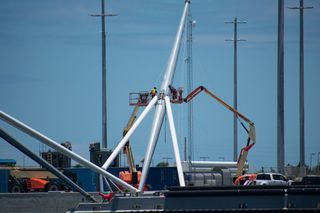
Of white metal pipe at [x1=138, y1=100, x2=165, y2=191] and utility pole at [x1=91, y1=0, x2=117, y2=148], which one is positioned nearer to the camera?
white metal pipe at [x1=138, y1=100, x2=165, y2=191]

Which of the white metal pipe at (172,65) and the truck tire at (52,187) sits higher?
the white metal pipe at (172,65)

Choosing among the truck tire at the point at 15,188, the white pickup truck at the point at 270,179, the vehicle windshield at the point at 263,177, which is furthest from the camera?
the truck tire at the point at 15,188

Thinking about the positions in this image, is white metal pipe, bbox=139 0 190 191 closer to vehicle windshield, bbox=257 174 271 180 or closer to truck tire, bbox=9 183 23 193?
vehicle windshield, bbox=257 174 271 180

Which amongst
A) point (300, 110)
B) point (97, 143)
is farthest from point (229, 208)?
point (300, 110)

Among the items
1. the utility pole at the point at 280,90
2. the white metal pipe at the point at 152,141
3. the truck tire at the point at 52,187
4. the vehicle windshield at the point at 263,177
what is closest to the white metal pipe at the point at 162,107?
the white metal pipe at the point at 152,141

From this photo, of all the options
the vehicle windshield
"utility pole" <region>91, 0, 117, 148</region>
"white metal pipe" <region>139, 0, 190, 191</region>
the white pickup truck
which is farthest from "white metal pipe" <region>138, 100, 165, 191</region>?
"utility pole" <region>91, 0, 117, 148</region>

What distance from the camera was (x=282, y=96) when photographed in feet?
221

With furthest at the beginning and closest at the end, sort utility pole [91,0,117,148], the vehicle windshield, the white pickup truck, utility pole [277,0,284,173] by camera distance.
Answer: utility pole [91,0,117,148], the vehicle windshield, the white pickup truck, utility pole [277,0,284,173]

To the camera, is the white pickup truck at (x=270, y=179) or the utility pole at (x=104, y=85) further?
the utility pole at (x=104, y=85)

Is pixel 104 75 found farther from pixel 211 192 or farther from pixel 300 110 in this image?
pixel 211 192

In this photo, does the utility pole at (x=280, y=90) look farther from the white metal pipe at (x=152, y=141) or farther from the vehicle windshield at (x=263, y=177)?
the white metal pipe at (x=152, y=141)

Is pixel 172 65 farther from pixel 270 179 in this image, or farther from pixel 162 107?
pixel 270 179

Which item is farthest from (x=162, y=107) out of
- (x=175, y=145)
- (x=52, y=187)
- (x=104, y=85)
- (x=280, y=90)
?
(x=104, y=85)

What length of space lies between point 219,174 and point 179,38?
26458 millimetres
